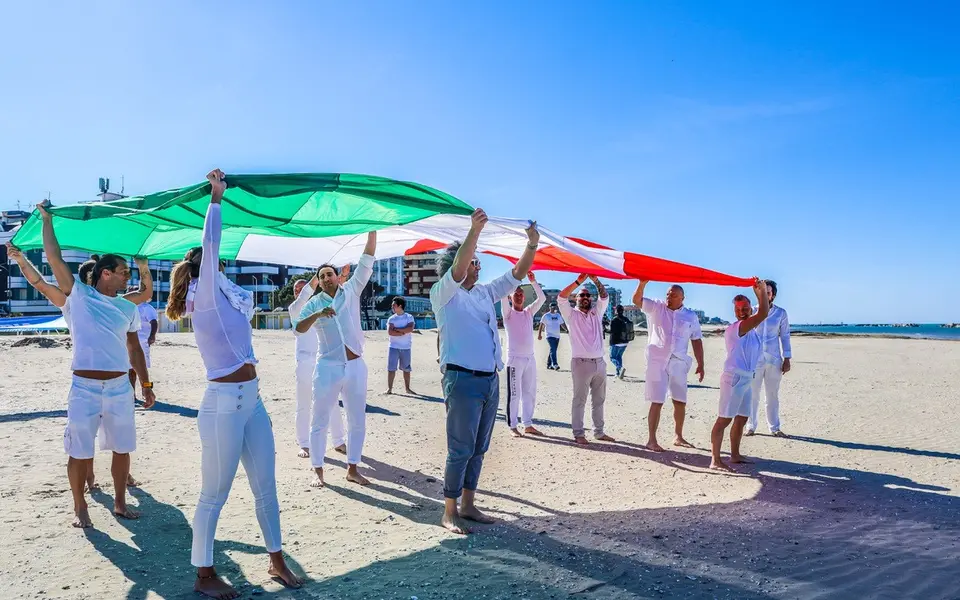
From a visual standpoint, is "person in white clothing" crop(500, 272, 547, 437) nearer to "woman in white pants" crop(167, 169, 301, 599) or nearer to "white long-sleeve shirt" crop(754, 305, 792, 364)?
"white long-sleeve shirt" crop(754, 305, 792, 364)

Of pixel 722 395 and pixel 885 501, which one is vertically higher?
pixel 722 395

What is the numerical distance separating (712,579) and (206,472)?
2982 mm

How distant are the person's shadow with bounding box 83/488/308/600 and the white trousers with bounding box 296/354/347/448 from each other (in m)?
1.84

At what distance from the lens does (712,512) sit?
18.1 feet

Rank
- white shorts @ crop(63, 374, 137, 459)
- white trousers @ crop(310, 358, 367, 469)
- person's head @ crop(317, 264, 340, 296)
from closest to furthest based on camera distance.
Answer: white shorts @ crop(63, 374, 137, 459) < white trousers @ crop(310, 358, 367, 469) < person's head @ crop(317, 264, 340, 296)

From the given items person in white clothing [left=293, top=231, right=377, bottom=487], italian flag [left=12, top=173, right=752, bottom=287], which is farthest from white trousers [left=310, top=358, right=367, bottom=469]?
italian flag [left=12, top=173, right=752, bottom=287]

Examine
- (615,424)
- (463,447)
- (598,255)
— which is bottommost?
(615,424)

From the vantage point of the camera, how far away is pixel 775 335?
9445 millimetres

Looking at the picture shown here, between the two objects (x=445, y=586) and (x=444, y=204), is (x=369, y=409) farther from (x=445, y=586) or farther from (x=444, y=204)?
(x=445, y=586)

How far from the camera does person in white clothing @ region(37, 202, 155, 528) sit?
489 cm

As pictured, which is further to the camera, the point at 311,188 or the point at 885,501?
the point at 885,501

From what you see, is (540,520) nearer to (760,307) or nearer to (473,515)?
(473,515)

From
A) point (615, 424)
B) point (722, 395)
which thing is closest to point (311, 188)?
point (722, 395)

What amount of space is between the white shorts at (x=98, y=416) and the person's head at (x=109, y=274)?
69 centimetres
